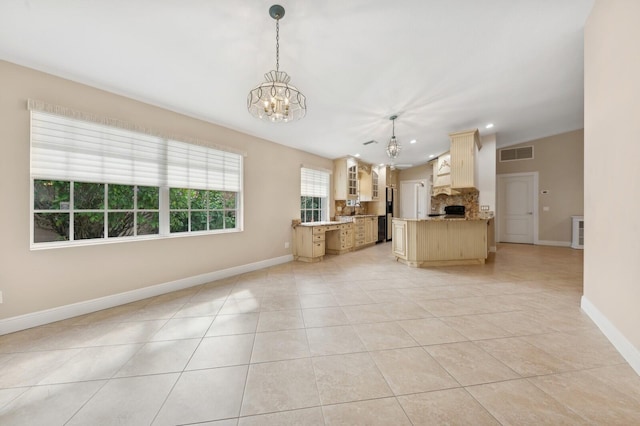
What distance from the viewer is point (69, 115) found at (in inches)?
101

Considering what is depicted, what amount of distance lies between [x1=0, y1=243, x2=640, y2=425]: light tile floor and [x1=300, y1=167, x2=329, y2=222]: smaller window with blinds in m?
3.12

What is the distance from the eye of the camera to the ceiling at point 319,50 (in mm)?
1857

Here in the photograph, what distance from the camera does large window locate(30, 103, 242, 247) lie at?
8.25 feet

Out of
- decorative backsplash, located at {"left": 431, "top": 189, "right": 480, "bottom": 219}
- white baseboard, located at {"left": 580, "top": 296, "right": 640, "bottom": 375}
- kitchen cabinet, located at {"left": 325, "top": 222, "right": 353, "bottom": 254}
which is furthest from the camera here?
kitchen cabinet, located at {"left": 325, "top": 222, "right": 353, "bottom": 254}

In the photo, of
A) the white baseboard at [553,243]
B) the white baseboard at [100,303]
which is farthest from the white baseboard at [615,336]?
the white baseboard at [553,243]

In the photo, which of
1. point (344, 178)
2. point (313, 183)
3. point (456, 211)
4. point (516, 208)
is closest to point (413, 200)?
point (516, 208)

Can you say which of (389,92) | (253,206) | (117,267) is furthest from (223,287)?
(389,92)

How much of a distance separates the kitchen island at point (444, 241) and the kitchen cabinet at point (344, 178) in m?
2.15

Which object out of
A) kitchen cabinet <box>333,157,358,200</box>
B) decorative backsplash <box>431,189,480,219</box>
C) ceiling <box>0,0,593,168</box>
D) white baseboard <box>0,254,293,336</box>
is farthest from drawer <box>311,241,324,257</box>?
decorative backsplash <box>431,189,480,219</box>

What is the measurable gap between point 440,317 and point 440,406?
4.13ft

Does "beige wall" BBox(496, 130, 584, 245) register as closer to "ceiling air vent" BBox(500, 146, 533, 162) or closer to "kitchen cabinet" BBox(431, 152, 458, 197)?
"ceiling air vent" BBox(500, 146, 533, 162)

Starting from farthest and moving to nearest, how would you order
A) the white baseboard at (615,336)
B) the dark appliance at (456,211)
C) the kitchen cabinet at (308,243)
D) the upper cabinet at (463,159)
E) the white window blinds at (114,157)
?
the dark appliance at (456,211), the kitchen cabinet at (308,243), the upper cabinet at (463,159), the white window blinds at (114,157), the white baseboard at (615,336)

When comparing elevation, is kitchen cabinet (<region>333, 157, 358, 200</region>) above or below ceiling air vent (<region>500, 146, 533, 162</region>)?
below

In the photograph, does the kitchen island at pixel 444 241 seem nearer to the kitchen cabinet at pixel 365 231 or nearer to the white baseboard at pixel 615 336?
the kitchen cabinet at pixel 365 231
